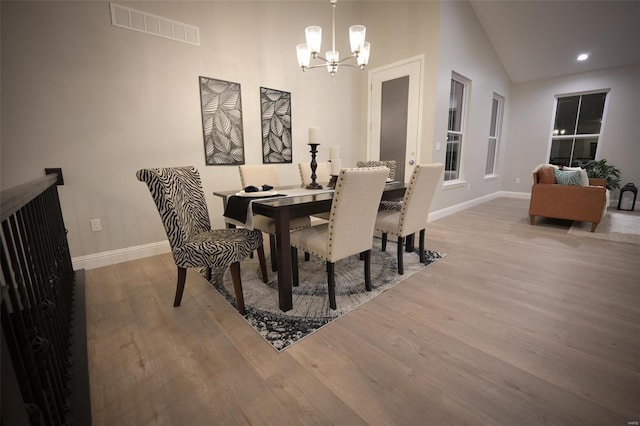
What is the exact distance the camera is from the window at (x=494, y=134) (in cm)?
602

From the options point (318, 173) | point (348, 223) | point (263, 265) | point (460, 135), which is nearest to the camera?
point (348, 223)

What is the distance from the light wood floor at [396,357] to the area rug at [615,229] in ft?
4.30

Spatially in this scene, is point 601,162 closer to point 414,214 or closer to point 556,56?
point 556,56

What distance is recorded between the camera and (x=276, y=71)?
3.46 m

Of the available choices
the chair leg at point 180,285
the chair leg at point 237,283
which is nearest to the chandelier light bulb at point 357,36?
the chair leg at point 237,283

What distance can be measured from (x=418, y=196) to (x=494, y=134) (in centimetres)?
536

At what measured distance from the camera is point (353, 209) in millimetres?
1710

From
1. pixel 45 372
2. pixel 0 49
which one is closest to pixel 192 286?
pixel 45 372

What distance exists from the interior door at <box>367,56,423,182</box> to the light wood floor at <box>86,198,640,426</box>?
7.73ft

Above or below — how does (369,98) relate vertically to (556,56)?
below

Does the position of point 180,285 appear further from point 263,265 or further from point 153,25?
point 153,25

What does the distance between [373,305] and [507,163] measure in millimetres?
6572

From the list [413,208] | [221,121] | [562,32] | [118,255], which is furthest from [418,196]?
[562,32]

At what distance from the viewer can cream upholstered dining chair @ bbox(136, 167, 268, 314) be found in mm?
1587
